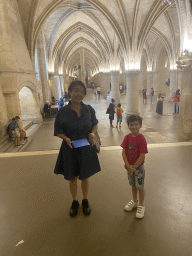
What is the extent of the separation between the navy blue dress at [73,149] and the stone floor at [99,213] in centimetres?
59

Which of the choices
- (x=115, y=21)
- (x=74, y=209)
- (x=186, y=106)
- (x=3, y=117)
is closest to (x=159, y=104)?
(x=115, y=21)

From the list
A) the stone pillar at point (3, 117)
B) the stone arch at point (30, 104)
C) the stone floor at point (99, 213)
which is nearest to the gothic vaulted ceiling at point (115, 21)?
the stone arch at point (30, 104)

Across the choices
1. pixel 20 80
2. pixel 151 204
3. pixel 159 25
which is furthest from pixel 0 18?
pixel 159 25

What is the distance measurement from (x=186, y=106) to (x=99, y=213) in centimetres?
480

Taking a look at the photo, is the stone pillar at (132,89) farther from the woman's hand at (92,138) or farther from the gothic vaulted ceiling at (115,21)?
the woman's hand at (92,138)


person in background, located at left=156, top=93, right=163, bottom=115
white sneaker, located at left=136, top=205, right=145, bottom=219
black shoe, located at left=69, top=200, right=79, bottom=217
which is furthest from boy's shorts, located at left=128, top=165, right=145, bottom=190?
person in background, located at left=156, top=93, right=163, bottom=115

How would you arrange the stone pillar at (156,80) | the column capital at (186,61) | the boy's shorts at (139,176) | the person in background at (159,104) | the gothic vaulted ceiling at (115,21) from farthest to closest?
1. the stone pillar at (156,80)
2. the person in background at (159,104)
3. the gothic vaulted ceiling at (115,21)
4. the column capital at (186,61)
5. the boy's shorts at (139,176)

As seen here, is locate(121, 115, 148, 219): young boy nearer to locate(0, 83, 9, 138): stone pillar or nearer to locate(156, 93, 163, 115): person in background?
locate(0, 83, 9, 138): stone pillar

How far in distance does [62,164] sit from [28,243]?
901mm

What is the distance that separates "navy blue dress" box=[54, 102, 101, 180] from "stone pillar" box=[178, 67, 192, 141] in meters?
4.61

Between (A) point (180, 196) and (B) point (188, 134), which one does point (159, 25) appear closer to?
(B) point (188, 134)

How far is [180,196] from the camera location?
257cm

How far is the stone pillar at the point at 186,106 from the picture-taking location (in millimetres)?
5641

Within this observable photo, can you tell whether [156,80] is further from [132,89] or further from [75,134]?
[75,134]
